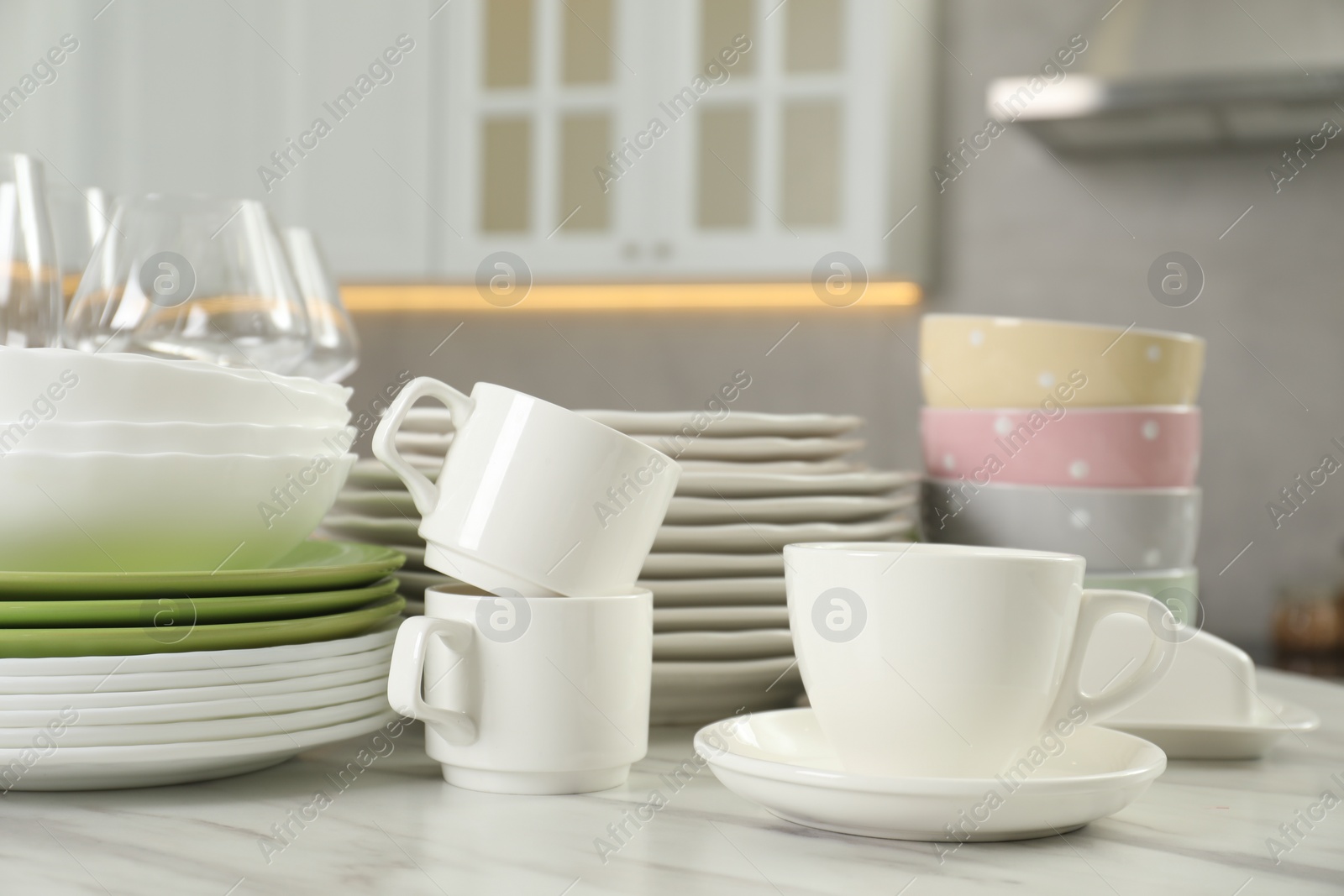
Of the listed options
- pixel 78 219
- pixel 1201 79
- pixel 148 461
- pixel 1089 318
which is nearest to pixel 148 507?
pixel 148 461

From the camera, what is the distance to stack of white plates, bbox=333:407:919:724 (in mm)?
760

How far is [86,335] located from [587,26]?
1.88 metres

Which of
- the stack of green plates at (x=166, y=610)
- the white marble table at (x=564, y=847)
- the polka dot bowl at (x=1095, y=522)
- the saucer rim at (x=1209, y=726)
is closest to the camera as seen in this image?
the white marble table at (x=564, y=847)

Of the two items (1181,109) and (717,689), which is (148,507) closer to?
(717,689)

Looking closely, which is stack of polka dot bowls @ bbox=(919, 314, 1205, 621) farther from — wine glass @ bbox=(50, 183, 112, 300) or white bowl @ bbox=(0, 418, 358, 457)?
wine glass @ bbox=(50, 183, 112, 300)

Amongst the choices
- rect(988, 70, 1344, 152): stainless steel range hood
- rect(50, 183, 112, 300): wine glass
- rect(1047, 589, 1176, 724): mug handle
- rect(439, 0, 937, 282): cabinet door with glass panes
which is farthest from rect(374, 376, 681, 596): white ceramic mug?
rect(439, 0, 937, 282): cabinet door with glass panes

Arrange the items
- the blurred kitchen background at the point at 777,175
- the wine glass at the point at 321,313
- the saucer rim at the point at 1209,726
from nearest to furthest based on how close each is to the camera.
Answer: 1. the saucer rim at the point at 1209,726
2. the wine glass at the point at 321,313
3. the blurred kitchen background at the point at 777,175

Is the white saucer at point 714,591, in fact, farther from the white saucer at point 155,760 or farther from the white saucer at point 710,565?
the white saucer at point 155,760

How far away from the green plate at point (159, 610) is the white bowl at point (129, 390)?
93 millimetres

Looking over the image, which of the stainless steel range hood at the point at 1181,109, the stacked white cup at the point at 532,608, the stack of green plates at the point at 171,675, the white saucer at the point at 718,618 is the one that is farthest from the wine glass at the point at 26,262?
the stainless steel range hood at the point at 1181,109

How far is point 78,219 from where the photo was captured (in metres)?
1.30

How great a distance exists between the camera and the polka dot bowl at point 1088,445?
85cm

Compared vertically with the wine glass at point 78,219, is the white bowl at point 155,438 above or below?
below

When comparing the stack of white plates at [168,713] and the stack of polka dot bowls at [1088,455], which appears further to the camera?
the stack of polka dot bowls at [1088,455]
